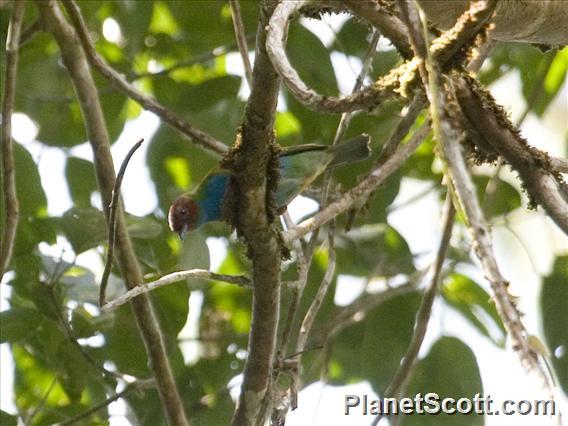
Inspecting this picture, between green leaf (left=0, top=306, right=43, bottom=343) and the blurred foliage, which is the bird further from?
green leaf (left=0, top=306, right=43, bottom=343)

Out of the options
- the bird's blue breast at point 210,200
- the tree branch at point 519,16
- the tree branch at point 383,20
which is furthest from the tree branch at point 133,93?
the tree branch at point 519,16

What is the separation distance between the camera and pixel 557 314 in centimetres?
353

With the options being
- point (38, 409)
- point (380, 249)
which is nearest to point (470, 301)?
point (380, 249)

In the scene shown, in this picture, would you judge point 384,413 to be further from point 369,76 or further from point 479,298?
point 369,76

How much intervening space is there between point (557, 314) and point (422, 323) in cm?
52

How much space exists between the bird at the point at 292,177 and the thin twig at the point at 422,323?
536mm

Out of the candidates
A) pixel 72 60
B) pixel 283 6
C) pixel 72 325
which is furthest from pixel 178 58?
pixel 283 6

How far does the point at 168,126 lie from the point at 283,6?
204 cm

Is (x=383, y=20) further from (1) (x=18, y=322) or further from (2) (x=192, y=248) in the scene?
(1) (x=18, y=322)

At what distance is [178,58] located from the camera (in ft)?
14.7

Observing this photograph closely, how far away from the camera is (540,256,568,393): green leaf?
3.44m

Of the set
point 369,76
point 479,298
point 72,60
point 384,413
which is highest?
point 369,76

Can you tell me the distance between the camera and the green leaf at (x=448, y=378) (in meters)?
3.41

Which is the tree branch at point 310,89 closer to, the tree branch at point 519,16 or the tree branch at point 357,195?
the tree branch at point 519,16
